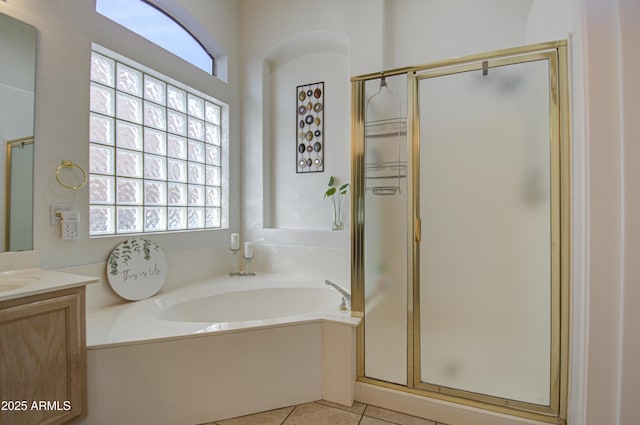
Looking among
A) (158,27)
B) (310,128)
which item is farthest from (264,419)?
(158,27)

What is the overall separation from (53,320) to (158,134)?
1.57 meters

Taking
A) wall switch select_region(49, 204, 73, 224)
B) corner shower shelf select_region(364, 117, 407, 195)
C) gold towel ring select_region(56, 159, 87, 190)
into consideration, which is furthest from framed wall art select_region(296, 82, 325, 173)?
wall switch select_region(49, 204, 73, 224)

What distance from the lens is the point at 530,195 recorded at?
1470 millimetres

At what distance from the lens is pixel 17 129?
1.48m

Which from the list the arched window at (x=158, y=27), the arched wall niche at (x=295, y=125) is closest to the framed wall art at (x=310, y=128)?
the arched wall niche at (x=295, y=125)

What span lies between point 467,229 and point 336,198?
131 cm

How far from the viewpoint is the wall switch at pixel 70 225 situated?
5.41 ft

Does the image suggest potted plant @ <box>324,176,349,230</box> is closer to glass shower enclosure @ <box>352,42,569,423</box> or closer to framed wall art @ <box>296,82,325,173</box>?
framed wall art @ <box>296,82,325,173</box>

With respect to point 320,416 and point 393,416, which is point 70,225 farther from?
point 393,416

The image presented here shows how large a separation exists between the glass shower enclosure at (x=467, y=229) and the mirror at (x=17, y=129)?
1.72 metres

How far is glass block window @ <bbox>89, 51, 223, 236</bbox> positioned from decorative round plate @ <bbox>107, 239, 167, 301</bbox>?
0.51 ft

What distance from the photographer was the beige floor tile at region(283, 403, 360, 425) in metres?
1.53

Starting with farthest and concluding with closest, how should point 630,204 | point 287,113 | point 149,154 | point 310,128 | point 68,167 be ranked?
point 287,113 → point 310,128 → point 149,154 → point 68,167 → point 630,204

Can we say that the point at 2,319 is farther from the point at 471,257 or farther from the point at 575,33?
the point at 575,33
